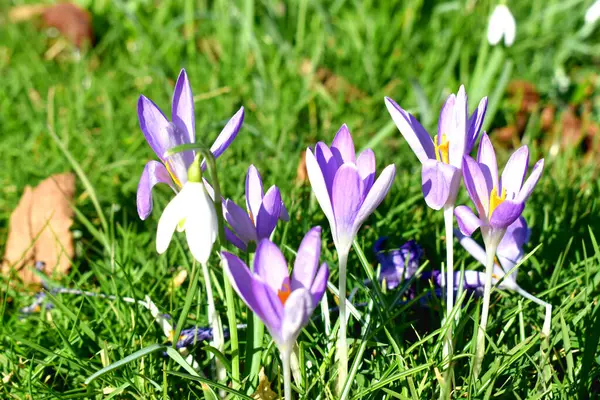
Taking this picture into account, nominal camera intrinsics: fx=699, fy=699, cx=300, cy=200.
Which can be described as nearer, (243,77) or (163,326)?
(163,326)

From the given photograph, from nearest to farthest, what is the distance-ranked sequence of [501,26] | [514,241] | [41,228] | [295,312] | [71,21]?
1. [295,312]
2. [514,241]
3. [41,228]
4. [501,26]
5. [71,21]

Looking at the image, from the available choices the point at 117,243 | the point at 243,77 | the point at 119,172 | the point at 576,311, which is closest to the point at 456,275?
the point at 576,311

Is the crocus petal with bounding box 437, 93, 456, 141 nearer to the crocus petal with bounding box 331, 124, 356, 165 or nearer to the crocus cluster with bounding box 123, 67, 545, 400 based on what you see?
the crocus cluster with bounding box 123, 67, 545, 400

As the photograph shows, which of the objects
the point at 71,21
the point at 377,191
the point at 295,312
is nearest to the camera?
the point at 295,312

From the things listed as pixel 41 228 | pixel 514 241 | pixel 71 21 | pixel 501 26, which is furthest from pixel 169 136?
pixel 71 21

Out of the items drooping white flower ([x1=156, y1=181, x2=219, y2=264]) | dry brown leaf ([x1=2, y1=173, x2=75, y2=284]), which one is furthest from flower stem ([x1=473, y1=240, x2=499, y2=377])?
dry brown leaf ([x1=2, y1=173, x2=75, y2=284])

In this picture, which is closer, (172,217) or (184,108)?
(172,217)

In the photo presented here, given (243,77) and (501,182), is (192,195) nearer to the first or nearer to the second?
(501,182)

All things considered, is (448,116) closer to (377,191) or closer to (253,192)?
(377,191)

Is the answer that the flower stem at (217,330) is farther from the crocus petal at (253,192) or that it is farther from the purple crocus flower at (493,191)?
the purple crocus flower at (493,191)
